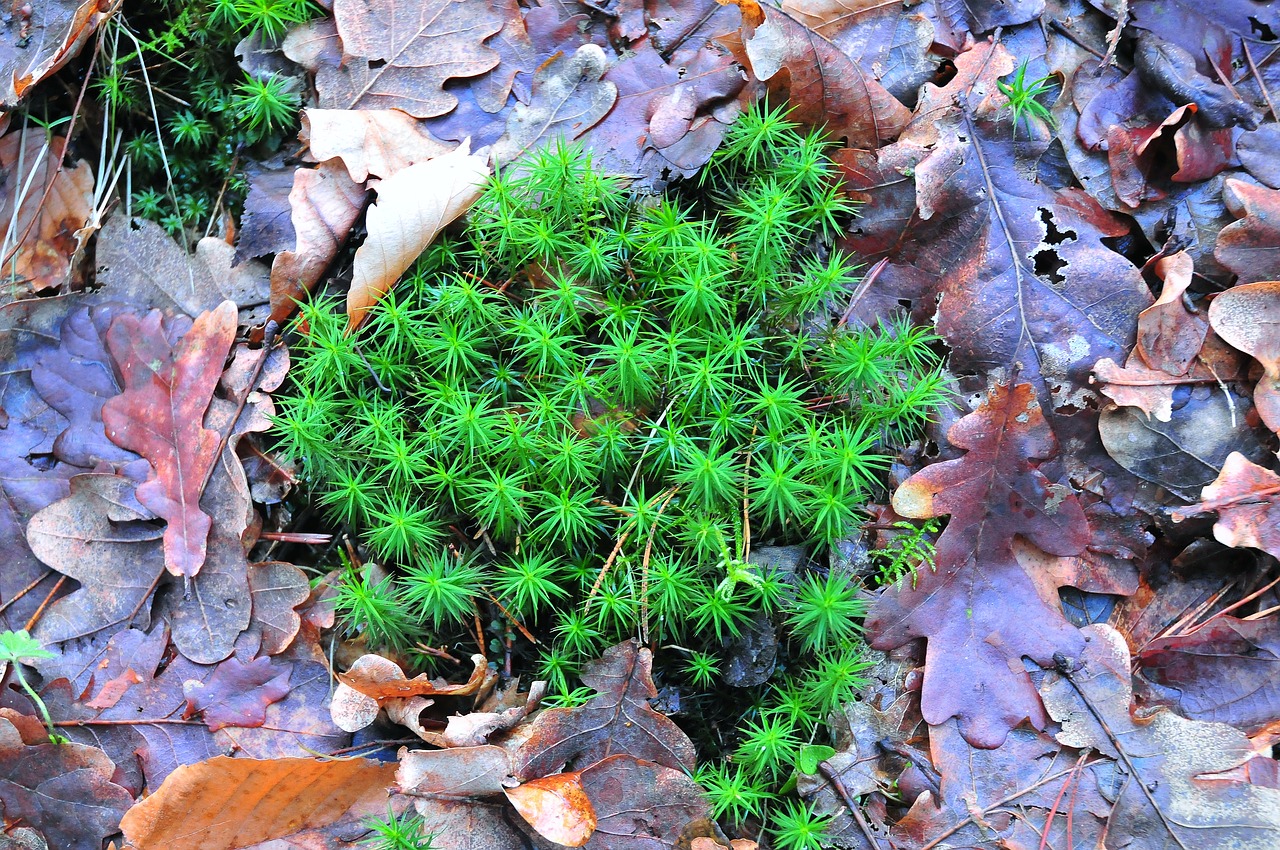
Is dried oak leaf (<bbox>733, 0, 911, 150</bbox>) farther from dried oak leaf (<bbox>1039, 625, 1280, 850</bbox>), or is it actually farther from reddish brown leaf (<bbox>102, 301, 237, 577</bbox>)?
reddish brown leaf (<bbox>102, 301, 237, 577</bbox>)

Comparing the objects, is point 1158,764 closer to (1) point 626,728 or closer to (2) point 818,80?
(1) point 626,728

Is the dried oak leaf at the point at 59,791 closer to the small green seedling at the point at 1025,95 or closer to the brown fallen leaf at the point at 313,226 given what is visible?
the brown fallen leaf at the point at 313,226

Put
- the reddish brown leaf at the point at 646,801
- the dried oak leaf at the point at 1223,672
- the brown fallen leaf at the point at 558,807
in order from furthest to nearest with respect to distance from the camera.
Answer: the dried oak leaf at the point at 1223,672
the reddish brown leaf at the point at 646,801
the brown fallen leaf at the point at 558,807

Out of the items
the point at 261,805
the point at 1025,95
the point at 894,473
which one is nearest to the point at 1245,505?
the point at 894,473

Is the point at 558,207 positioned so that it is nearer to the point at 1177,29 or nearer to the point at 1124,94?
the point at 1124,94

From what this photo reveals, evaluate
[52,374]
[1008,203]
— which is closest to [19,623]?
[52,374]

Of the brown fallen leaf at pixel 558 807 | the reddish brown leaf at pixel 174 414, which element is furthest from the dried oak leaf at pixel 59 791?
the brown fallen leaf at pixel 558 807

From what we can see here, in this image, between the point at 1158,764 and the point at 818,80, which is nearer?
the point at 1158,764
